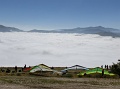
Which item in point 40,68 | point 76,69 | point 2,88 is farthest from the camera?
point 76,69

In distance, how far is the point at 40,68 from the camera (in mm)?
62656

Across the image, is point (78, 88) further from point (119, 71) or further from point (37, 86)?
point (119, 71)

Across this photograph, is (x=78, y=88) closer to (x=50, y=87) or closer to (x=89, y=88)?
(x=89, y=88)

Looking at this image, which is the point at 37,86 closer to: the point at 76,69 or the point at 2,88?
Answer: the point at 2,88

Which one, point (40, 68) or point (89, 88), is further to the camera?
point (40, 68)

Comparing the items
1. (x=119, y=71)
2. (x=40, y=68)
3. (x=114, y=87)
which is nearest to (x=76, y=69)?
(x=40, y=68)

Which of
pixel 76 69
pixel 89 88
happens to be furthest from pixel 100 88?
pixel 76 69

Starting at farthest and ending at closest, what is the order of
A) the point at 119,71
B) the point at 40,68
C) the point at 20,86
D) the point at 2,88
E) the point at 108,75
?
the point at 40,68
the point at 119,71
the point at 108,75
the point at 20,86
the point at 2,88

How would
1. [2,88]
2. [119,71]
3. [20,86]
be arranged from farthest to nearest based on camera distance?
[119,71] → [20,86] → [2,88]

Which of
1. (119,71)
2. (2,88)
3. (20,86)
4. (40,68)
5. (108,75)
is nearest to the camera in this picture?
(2,88)

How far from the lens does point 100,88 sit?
32938 mm

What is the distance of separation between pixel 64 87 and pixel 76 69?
41299 millimetres

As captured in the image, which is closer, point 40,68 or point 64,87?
point 64,87

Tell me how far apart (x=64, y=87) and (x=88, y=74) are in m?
18.7
